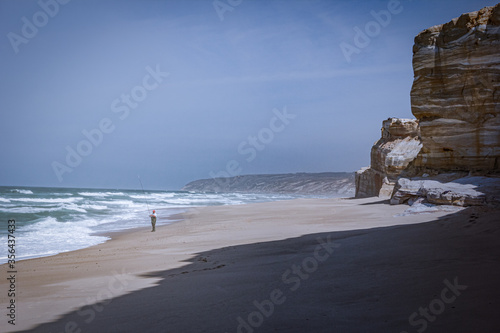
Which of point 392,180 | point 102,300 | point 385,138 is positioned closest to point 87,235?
point 102,300

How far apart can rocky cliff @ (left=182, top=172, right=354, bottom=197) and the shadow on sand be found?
6328cm

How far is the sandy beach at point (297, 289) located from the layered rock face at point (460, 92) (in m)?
9.49

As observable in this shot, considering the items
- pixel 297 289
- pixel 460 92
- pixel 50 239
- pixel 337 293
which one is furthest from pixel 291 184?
pixel 337 293

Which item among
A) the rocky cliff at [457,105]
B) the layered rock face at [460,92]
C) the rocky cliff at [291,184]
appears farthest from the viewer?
the rocky cliff at [291,184]

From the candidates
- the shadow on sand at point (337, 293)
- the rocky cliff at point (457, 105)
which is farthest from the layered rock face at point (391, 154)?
the shadow on sand at point (337, 293)

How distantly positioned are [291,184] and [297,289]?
12125 centimetres

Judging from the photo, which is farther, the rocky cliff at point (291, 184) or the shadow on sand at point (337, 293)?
the rocky cliff at point (291, 184)

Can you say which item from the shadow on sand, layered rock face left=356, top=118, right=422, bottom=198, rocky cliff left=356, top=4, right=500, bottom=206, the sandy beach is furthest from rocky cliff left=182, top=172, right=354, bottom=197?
the shadow on sand

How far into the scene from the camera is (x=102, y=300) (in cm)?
547

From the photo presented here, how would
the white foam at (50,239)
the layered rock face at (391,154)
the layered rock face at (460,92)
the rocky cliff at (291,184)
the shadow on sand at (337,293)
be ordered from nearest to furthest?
1. the shadow on sand at (337,293)
2. the white foam at (50,239)
3. the layered rock face at (460,92)
4. the layered rock face at (391,154)
5. the rocky cliff at (291,184)

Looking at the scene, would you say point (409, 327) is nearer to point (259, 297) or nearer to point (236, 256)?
point (259, 297)

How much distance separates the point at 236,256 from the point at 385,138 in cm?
2650

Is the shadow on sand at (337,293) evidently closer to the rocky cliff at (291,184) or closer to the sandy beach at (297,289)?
the sandy beach at (297,289)

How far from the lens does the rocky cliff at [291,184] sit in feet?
318
